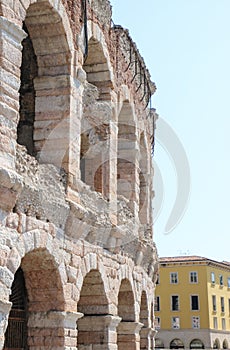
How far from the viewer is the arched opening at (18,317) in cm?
877

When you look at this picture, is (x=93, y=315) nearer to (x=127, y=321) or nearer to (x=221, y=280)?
(x=127, y=321)

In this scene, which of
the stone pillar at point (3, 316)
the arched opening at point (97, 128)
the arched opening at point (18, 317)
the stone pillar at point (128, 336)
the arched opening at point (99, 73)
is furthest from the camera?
the stone pillar at point (128, 336)

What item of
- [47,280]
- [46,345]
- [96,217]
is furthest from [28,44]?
[46,345]

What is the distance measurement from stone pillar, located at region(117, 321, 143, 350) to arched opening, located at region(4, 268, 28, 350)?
13.4ft

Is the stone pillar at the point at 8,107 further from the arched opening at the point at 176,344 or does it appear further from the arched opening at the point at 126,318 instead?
the arched opening at the point at 176,344

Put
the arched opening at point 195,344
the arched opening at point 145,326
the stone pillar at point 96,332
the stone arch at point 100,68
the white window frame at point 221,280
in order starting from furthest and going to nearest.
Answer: the white window frame at point 221,280 < the arched opening at point 195,344 < the arched opening at point 145,326 < the stone arch at point 100,68 < the stone pillar at point 96,332

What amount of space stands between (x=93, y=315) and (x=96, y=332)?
29cm

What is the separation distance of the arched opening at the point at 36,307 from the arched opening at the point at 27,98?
8.29ft

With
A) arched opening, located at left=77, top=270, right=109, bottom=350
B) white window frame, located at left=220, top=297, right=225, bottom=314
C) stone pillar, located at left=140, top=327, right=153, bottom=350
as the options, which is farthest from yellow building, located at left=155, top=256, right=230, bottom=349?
arched opening, located at left=77, top=270, right=109, bottom=350

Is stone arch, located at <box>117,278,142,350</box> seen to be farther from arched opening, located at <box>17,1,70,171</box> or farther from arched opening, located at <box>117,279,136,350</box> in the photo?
arched opening, located at <box>17,1,70,171</box>

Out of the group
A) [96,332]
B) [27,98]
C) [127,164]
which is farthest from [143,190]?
[96,332]

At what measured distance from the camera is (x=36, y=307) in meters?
8.82

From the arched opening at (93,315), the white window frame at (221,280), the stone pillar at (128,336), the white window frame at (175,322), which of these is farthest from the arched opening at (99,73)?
the white window frame at (221,280)

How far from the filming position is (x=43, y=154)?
9586mm
